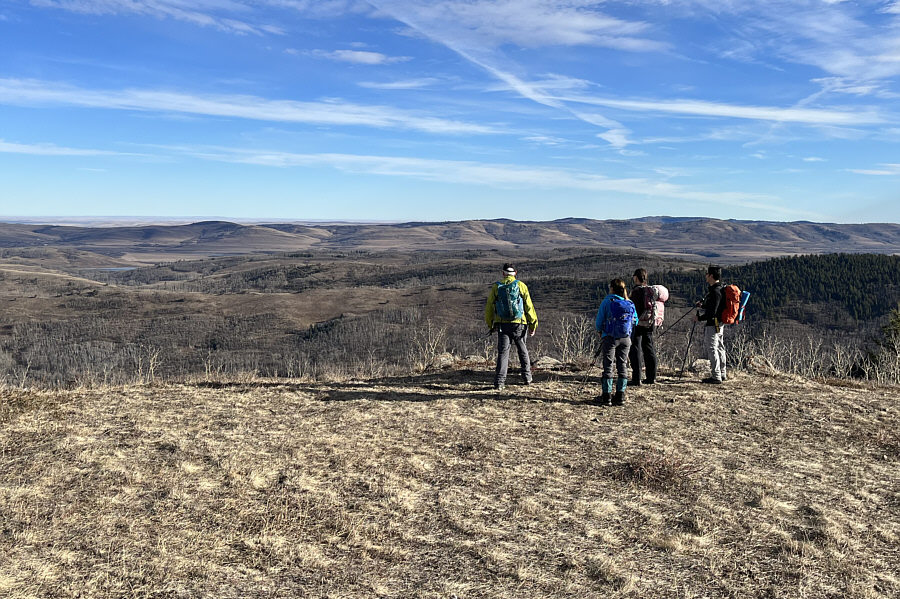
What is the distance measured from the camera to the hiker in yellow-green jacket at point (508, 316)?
34.2 feet

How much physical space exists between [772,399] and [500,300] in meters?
4.95

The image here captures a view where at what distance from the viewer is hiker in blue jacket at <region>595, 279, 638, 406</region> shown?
31.8ft

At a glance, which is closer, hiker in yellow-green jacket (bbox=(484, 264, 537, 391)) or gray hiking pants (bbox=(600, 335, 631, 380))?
gray hiking pants (bbox=(600, 335, 631, 380))

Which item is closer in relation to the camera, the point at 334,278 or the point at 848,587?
the point at 848,587

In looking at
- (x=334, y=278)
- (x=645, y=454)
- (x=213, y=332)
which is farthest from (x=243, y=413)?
(x=334, y=278)

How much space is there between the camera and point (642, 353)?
11.1m

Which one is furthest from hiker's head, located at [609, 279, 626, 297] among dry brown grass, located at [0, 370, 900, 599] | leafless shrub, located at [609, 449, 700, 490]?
leafless shrub, located at [609, 449, 700, 490]

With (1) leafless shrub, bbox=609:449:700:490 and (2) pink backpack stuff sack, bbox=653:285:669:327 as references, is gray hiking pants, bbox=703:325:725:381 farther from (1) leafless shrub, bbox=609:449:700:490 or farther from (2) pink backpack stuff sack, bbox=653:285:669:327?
(1) leafless shrub, bbox=609:449:700:490

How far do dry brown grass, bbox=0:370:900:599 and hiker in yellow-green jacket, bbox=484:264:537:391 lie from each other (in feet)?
2.93

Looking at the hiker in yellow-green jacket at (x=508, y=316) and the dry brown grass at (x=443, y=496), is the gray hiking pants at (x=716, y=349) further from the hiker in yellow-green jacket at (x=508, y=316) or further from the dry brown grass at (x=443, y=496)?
the hiker in yellow-green jacket at (x=508, y=316)

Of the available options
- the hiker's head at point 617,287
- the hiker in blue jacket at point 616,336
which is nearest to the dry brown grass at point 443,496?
the hiker in blue jacket at point 616,336

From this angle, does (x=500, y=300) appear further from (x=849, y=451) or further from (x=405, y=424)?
(x=849, y=451)

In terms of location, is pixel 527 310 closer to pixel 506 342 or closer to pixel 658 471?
pixel 506 342

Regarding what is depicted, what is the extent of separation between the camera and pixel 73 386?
10930mm
